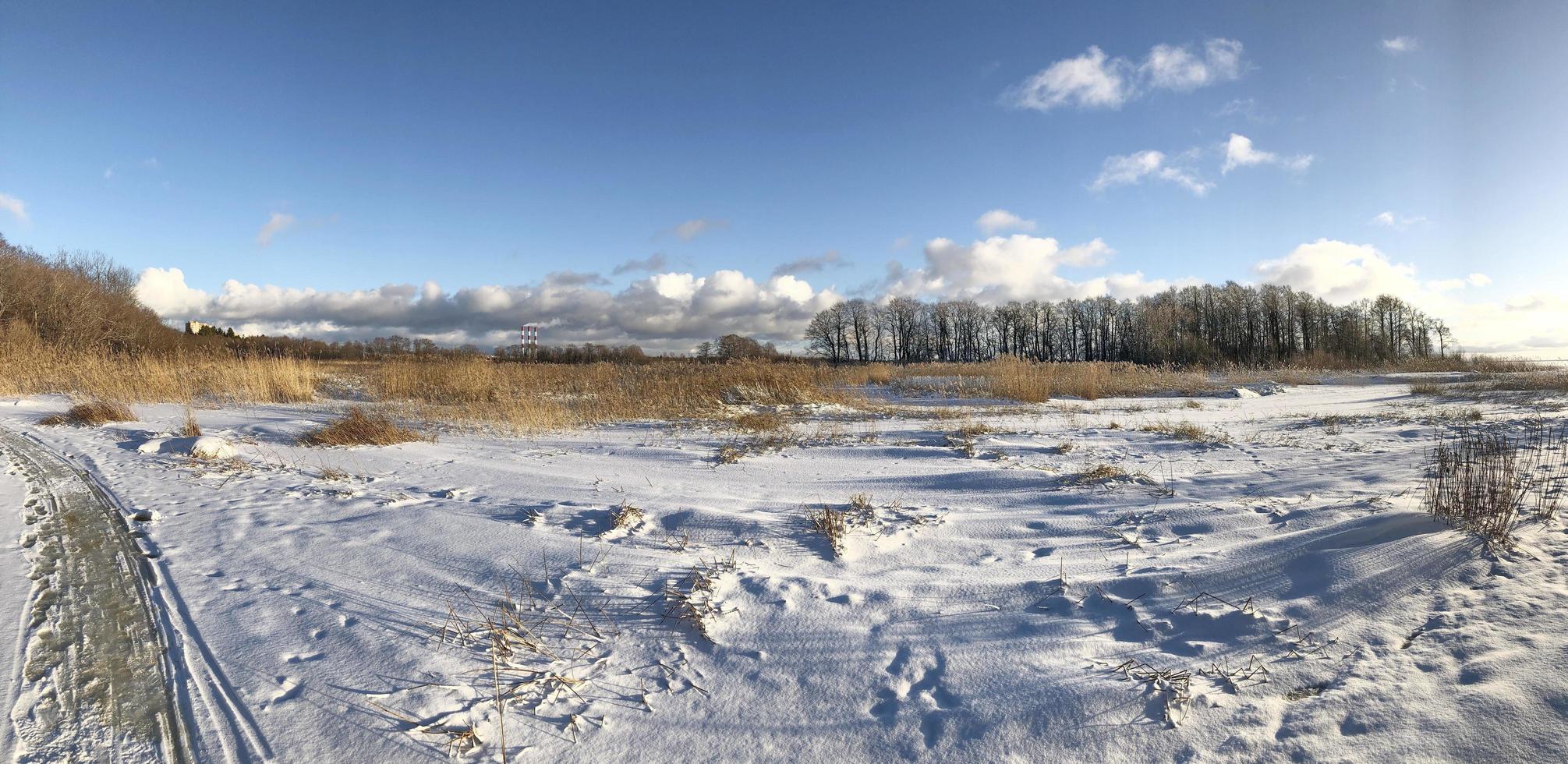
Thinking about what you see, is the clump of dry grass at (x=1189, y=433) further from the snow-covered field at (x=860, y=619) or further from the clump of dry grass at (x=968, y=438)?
the clump of dry grass at (x=968, y=438)

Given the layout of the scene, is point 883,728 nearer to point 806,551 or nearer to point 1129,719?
point 1129,719

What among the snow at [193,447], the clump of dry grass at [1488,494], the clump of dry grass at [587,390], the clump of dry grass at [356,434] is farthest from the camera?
the clump of dry grass at [587,390]

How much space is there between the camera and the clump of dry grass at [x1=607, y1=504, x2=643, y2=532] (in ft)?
13.1

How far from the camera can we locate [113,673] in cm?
238

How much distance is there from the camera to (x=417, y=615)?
2869mm

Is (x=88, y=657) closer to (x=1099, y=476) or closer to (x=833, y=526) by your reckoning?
(x=833, y=526)

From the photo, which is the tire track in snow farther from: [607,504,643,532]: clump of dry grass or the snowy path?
[607,504,643,532]: clump of dry grass

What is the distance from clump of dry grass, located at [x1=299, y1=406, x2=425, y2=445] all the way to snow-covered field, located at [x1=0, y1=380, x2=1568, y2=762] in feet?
5.60

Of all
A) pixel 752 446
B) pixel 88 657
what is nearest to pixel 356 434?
pixel 752 446

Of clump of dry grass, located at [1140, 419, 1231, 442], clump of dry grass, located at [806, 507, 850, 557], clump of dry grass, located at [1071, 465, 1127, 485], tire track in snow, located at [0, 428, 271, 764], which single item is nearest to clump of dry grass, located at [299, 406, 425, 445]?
tire track in snow, located at [0, 428, 271, 764]

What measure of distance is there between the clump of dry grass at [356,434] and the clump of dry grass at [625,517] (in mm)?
4524

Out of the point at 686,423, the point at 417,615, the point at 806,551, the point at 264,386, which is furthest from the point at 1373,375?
the point at 264,386

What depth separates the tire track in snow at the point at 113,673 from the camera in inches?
78.8

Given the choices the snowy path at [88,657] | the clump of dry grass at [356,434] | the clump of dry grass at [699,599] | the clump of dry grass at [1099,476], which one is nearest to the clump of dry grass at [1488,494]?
the clump of dry grass at [1099,476]
